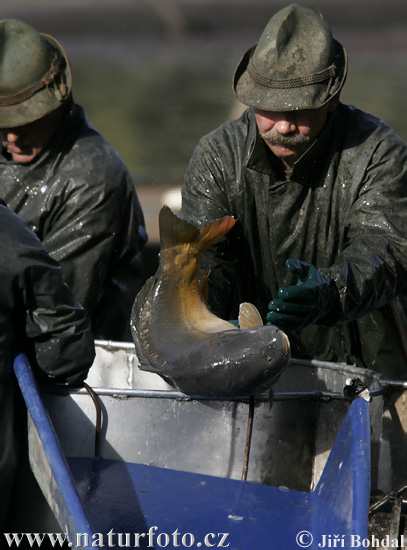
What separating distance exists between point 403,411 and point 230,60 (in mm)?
21725

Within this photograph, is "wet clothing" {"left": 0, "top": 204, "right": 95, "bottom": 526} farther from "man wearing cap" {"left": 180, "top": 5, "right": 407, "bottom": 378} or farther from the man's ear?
the man's ear

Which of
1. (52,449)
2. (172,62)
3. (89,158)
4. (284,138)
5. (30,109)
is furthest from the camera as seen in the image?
(172,62)

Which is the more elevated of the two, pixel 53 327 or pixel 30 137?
pixel 30 137

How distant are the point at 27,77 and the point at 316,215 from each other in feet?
5.05

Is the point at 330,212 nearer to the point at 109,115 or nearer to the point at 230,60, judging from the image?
the point at 109,115

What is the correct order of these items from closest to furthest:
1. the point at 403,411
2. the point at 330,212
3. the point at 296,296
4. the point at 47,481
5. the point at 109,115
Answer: the point at 47,481, the point at 296,296, the point at 403,411, the point at 330,212, the point at 109,115

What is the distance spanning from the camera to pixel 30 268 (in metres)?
3.62

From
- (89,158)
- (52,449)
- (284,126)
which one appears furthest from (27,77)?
(52,449)

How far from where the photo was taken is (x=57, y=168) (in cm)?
505

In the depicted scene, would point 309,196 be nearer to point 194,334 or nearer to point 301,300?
point 301,300

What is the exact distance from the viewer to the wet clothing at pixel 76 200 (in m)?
4.98

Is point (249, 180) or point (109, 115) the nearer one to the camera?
point (249, 180)

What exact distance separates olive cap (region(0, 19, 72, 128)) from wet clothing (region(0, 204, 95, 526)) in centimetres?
124

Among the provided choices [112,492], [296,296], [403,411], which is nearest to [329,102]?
[296,296]
